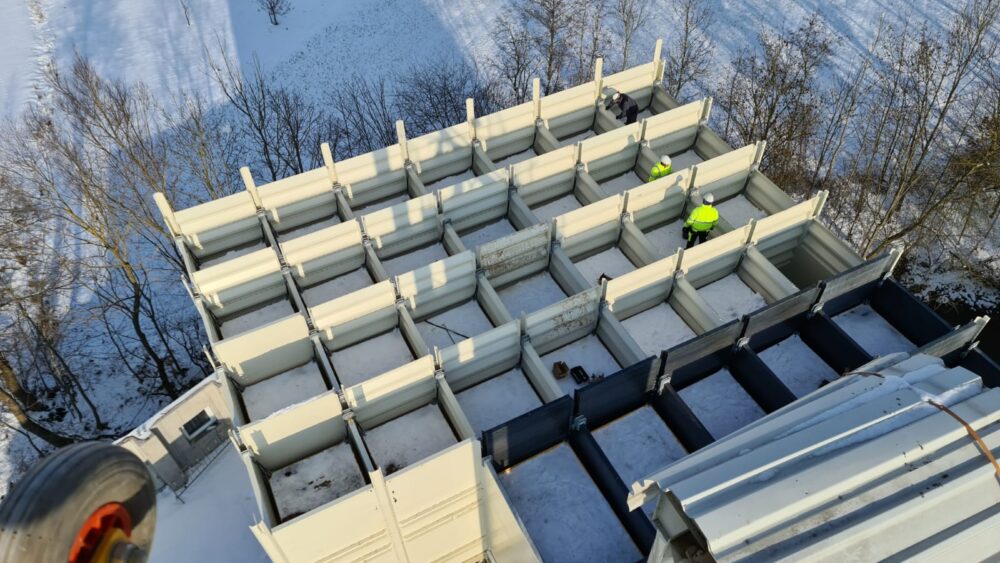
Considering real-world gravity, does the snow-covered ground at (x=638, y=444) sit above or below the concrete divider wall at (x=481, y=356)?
below

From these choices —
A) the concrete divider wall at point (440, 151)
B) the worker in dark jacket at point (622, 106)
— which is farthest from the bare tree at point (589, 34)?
the concrete divider wall at point (440, 151)

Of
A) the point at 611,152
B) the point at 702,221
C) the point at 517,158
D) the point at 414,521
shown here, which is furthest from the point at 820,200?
the point at 414,521

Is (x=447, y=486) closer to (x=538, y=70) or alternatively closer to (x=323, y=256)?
(x=323, y=256)

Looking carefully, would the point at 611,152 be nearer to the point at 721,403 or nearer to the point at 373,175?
the point at 373,175

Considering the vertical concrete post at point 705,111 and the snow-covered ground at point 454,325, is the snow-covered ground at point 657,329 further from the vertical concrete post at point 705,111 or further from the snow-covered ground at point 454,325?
the vertical concrete post at point 705,111

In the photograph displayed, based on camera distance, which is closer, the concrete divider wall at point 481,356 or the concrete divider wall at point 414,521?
the concrete divider wall at point 414,521

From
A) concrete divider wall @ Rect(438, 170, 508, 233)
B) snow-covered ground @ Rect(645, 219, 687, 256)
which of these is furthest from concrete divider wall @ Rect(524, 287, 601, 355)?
concrete divider wall @ Rect(438, 170, 508, 233)
